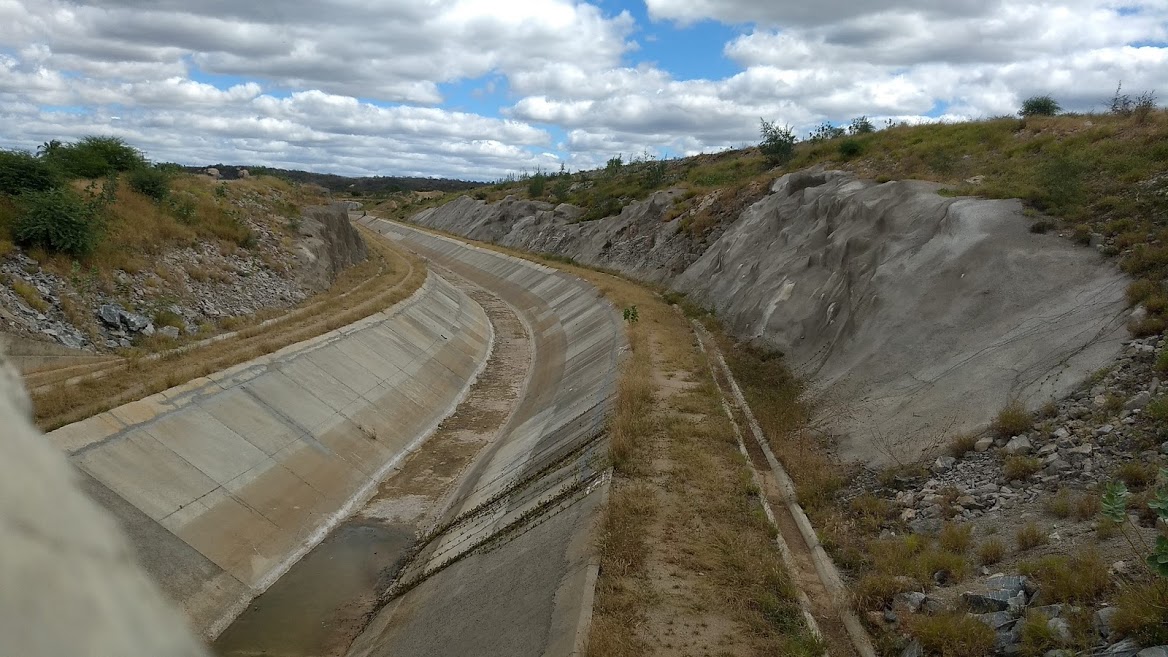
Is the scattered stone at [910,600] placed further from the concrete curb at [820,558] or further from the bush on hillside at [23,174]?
the bush on hillside at [23,174]

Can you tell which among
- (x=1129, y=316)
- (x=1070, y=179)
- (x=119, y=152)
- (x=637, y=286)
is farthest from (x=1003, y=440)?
(x=119, y=152)

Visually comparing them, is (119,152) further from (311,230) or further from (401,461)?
(401,461)

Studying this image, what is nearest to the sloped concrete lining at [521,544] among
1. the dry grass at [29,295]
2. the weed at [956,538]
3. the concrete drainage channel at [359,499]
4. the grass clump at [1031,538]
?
the concrete drainage channel at [359,499]

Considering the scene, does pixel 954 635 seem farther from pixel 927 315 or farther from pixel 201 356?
pixel 201 356

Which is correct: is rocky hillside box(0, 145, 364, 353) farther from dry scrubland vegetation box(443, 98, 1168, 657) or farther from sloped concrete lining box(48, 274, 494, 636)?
dry scrubland vegetation box(443, 98, 1168, 657)

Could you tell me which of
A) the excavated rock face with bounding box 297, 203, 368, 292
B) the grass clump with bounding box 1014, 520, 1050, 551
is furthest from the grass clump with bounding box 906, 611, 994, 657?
the excavated rock face with bounding box 297, 203, 368, 292

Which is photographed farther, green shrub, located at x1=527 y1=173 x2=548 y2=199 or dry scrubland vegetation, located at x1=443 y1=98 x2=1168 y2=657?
green shrub, located at x1=527 y1=173 x2=548 y2=199
